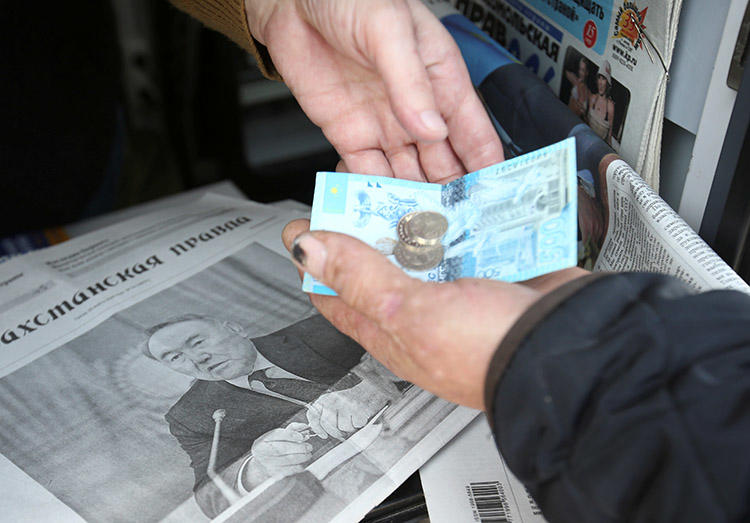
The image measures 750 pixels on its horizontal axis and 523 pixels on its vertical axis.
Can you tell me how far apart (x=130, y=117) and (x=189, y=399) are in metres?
1.52

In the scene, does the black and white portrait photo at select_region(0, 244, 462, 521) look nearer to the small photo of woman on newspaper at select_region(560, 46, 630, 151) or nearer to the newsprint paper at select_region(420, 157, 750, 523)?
the newsprint paper at select_region(420, 157, 750, 523)

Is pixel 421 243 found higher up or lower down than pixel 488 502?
higher up

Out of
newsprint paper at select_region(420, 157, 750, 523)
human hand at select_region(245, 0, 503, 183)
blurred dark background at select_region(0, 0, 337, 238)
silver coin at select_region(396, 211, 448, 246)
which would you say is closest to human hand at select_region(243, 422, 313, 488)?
newsprint paper at select_region(420, 157, 750, 523)

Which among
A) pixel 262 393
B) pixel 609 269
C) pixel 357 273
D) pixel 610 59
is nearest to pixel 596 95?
pixel 610 59

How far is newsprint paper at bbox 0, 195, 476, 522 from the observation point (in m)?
0.59

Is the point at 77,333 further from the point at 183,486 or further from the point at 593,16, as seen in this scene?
the point at 593,16

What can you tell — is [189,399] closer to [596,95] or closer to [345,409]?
[345,409]

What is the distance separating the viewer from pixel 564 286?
472mm

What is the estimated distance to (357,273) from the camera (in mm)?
533

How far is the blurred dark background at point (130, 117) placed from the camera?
1058 millimetres

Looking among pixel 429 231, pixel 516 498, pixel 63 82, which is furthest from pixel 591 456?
pixel 63 82

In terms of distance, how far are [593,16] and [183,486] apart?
25.9 inches

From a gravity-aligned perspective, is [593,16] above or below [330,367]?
above

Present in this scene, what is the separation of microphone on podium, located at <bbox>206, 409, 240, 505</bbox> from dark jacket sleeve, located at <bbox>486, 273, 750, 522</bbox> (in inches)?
10.9
